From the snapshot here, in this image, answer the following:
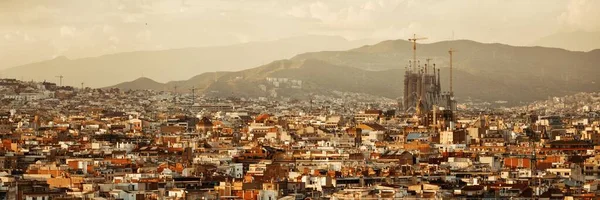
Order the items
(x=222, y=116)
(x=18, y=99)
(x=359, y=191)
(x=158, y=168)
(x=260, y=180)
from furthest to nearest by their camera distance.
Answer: (x=18, y=99) < (x=222, y=116) < (x=158, y=168) < (x=260, y=180) < (x=359, y=191)

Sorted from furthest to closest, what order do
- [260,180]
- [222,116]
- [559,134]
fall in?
[222,116] < [559,134] < [260,180]

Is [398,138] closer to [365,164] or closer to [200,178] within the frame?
[365,164]

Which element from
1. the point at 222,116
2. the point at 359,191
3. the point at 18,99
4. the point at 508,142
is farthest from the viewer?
the point at 18,99

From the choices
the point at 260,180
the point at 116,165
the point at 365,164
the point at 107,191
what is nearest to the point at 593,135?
the point at 365,164

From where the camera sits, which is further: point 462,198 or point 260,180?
point 260,180

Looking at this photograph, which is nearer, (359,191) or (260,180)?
(359,191)

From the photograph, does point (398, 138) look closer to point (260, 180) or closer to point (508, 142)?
point (508, 142)

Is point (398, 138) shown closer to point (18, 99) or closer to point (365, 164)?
point (365, 164)

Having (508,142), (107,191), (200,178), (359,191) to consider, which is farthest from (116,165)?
(508,142)

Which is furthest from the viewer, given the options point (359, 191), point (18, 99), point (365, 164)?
point (18, 99)
